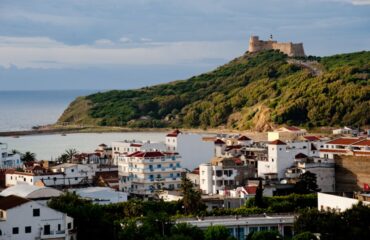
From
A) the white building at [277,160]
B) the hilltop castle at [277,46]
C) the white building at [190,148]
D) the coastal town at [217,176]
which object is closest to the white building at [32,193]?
the coastal town at [217,176]

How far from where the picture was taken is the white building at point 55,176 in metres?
42.5

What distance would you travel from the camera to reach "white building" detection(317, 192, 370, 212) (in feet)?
106

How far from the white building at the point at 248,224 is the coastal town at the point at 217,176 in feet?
0.11

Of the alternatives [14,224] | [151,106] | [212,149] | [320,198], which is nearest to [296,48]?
[151,106]

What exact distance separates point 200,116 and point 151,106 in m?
12.4

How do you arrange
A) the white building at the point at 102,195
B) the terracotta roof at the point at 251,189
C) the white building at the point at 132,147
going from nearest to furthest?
the white building at the point at 102,195
the terracotta roof at the point at 251,189
the white building at the point at 132,147

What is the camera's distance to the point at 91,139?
9756cm

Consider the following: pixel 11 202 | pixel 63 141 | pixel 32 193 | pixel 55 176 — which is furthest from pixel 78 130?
pixel 11 202

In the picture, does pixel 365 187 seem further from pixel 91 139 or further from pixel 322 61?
pixel 322 61

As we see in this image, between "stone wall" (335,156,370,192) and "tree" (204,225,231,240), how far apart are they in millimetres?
14336

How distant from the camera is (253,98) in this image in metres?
111

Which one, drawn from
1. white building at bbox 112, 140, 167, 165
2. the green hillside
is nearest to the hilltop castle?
the green hillside

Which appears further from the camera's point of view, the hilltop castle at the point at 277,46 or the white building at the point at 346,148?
the hilltop castle at the point at 277,46

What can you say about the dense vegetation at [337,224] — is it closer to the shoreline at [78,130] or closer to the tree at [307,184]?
the tree at [307,184]
